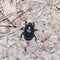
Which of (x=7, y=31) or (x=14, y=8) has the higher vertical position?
(x=14, y=8)

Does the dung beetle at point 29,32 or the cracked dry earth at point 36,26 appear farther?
the dung beetle at point 29,32

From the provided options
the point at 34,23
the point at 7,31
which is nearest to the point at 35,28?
the point at 34,23

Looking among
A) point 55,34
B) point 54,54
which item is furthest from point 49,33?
point 54,54

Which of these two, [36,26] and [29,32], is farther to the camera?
[36,26]

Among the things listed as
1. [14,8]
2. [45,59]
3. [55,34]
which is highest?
[14,8]

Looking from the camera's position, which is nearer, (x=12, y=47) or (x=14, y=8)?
(x=12, y=47)

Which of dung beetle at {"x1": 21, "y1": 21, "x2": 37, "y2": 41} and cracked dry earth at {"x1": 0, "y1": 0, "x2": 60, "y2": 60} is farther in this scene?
dung beetle at {"x1": 21, "y1": 21, "x2": 37, "y2": 41}

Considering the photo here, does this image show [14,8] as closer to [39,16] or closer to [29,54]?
[39,16]
